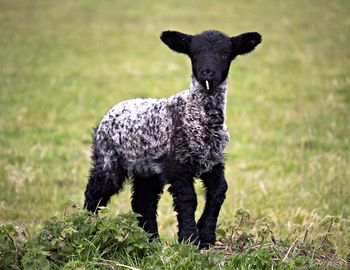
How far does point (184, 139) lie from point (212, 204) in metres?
0.66

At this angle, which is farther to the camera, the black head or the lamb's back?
the lamb's back

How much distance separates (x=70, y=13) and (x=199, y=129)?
26.5m

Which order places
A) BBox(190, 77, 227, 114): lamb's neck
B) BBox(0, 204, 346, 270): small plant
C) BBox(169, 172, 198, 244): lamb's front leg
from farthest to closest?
BBox(190, 77, 227, 114): lamb's neck
BBox(169, 172, 198, 244): lamb's front leg
BBox(0, 204, 346, 270): small plant

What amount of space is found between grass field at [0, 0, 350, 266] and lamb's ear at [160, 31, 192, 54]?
2.31m

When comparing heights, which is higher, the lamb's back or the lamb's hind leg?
the lamb's back

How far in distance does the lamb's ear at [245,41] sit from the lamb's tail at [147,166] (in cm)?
124

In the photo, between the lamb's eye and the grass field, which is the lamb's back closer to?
the lamb's eye

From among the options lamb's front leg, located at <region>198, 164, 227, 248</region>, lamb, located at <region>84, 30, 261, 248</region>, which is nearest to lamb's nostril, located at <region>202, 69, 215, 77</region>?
lamb, located at <region>84, 30, 261, 248</region>

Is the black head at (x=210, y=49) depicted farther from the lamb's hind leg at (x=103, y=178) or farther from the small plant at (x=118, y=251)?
the small plant at (x=118, y=251)

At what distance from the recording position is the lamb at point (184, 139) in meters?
6.02

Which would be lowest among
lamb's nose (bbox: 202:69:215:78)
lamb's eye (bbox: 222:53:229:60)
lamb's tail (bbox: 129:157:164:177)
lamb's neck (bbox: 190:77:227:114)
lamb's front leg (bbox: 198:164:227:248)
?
lamb's front leg (bbox: 198:164:227:248)

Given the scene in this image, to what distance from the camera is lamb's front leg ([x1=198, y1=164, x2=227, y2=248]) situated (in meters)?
6.22

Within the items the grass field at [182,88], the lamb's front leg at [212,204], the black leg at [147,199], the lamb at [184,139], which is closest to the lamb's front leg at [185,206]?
the lamb at [184,139]

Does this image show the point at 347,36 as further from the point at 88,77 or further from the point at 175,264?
the point at 175,264
